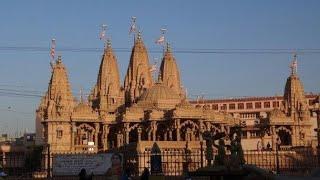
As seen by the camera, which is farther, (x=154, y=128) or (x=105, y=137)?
(x=105, y=137)

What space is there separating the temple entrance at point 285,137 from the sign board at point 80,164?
4761cm

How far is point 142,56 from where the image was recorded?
89250 mm

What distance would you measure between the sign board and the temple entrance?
4761 cm

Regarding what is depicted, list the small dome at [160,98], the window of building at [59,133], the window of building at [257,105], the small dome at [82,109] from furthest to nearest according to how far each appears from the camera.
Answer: the window of building at [257,105], the small dome at [160,98], the small dome at [82,109], the window of building at [59,133]

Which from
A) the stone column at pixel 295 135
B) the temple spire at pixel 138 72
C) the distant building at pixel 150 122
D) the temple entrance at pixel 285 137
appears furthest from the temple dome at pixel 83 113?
the stone column at pixel 295 135

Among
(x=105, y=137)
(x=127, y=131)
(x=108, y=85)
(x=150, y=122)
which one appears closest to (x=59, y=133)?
(x=105, y=137)

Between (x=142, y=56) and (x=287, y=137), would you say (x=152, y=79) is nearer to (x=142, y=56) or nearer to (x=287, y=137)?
(x=142, y=56)

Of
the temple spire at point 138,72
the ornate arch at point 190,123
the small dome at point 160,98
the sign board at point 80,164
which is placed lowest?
the sign board at point 80,164

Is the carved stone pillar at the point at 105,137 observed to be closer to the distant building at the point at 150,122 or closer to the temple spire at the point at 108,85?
the distant building at the point at 150,122

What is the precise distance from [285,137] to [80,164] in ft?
167

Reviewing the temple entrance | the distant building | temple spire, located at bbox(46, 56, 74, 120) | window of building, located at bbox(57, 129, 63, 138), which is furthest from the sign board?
the temple entrance

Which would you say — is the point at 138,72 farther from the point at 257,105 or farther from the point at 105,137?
the point at 257,105

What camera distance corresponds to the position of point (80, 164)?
94.3 feet

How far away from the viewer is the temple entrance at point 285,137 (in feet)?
239
